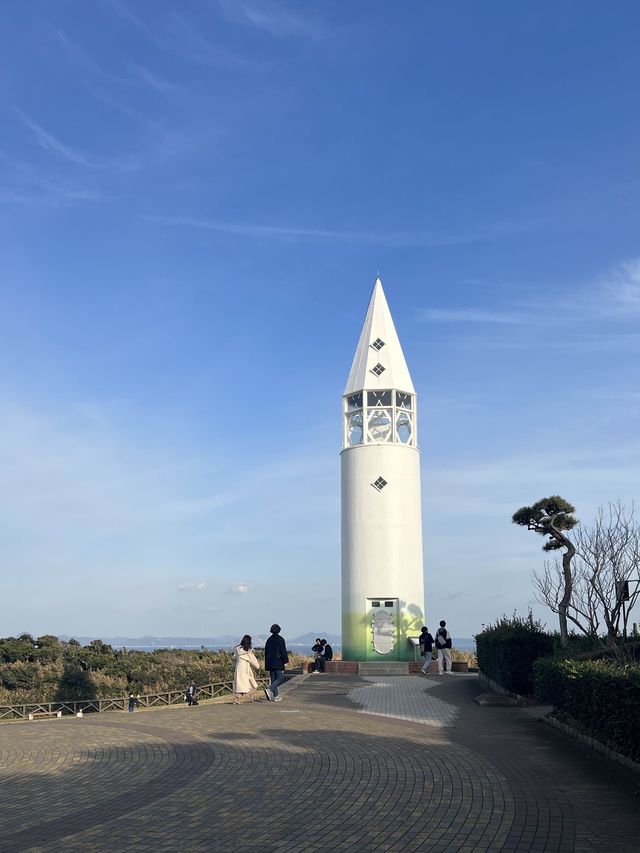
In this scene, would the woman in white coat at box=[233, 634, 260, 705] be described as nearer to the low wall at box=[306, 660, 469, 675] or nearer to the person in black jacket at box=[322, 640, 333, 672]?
the low wall at box=[306, 660, 469, 675]

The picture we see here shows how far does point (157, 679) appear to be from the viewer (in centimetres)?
3803

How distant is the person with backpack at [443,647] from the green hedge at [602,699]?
12.5 m

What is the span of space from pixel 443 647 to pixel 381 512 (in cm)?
633

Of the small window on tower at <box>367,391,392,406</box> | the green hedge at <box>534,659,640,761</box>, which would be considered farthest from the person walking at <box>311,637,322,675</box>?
the green hedge at <box>534,659,640,761</box>

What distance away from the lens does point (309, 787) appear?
32.7 ft

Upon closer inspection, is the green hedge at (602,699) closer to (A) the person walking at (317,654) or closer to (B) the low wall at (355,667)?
(B) the low wall at (355,667)

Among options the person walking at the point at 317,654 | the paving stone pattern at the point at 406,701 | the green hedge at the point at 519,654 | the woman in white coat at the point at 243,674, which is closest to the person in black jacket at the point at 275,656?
the woman in white coat at the point at 243,674

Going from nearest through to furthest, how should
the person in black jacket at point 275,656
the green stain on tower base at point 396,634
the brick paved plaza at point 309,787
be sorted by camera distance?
the brick paved plaza at point 309,787, the person in black jacket at point 275,656, the green stain on tower base at point 396,634

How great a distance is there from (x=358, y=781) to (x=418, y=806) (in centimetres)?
144

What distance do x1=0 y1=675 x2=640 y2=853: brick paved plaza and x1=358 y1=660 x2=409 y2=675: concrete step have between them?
13899 mm

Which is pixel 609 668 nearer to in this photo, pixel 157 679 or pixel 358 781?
pixel 358 781

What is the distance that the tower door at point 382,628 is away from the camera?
3180 cm

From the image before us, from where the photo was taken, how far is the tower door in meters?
31.8

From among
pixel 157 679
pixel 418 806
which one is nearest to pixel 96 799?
→ pixel 418 806
